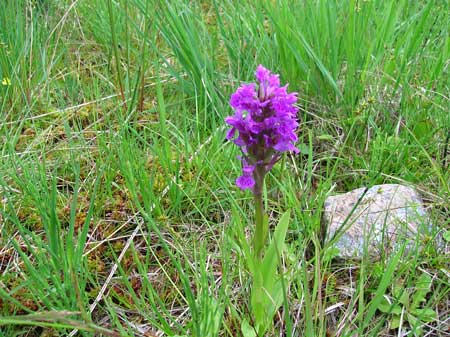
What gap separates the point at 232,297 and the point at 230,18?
151 cm

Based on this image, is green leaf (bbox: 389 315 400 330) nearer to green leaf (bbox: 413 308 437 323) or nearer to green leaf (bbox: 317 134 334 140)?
green leaf (bbox: 413 308 437 323)

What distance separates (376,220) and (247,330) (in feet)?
1.71

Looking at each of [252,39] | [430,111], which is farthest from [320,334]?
[252,39]

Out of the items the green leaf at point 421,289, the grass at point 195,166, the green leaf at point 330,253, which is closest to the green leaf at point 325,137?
the grass at point 195,166

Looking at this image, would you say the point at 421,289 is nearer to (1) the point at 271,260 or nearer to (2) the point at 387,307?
(2) the point at 387,307

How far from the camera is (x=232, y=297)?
1428mm

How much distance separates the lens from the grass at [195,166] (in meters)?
1.34

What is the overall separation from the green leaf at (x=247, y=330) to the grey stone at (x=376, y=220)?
0.34m

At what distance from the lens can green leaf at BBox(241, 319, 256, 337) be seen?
1288 millimetres

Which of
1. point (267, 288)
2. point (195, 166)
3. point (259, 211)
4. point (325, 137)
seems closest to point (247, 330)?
point (267, 288)

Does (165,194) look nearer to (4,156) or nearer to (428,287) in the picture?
(4,156)

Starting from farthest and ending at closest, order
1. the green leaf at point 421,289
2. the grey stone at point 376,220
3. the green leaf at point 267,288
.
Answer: the grey stone at point 376,220 → the green leaf at point 421,289 → the green leaf at point 267,288

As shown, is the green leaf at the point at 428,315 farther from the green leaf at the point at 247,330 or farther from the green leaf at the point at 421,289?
the green leaf at the point at 247,330

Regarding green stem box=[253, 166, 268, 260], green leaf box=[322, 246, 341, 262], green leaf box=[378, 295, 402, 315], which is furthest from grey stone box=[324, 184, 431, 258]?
green stem box=[253, 166, 268, 260]
